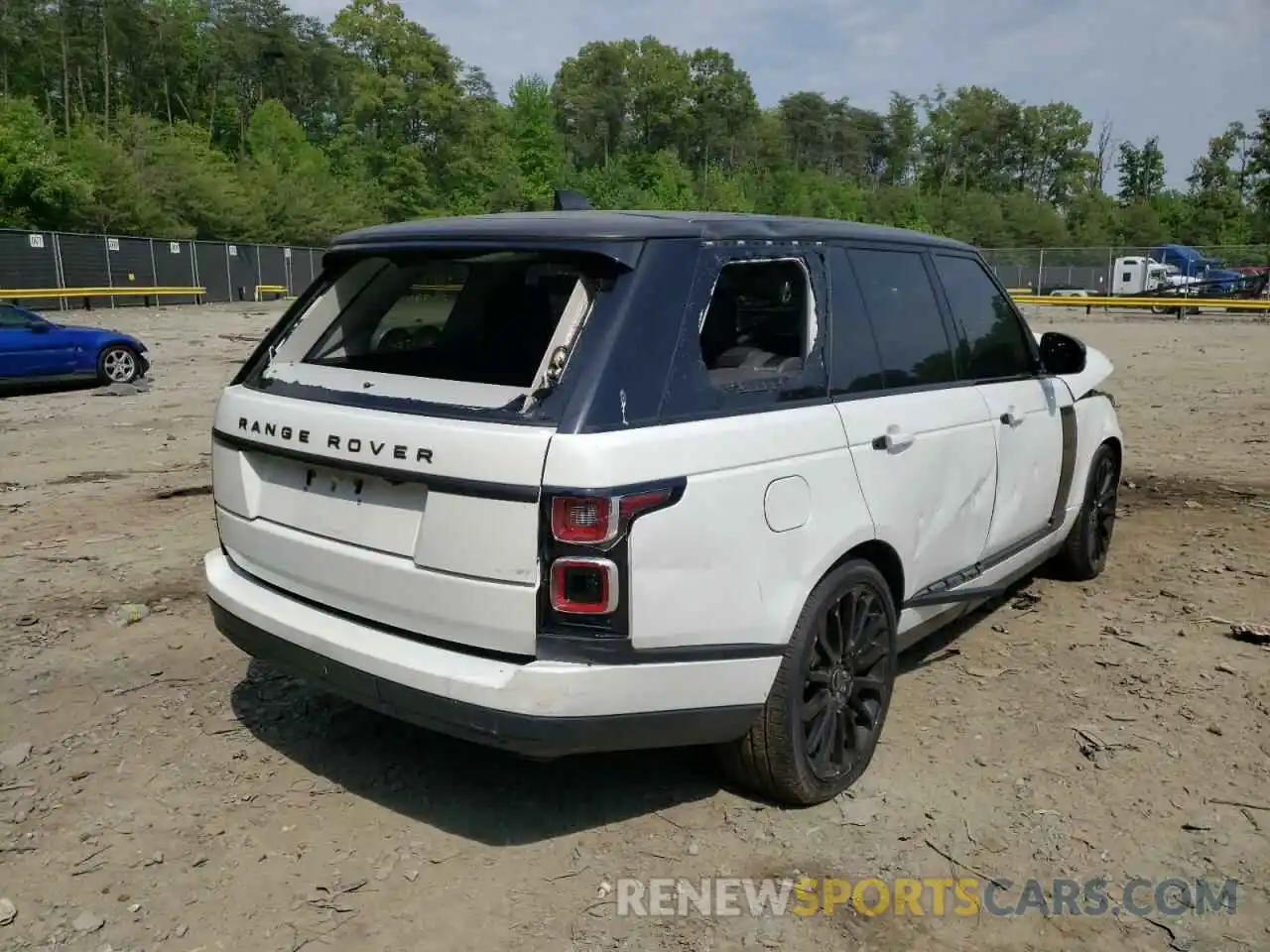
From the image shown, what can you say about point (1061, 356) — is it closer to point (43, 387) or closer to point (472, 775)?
point (472, 775)

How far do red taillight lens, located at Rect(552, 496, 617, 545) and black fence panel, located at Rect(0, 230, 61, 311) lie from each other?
34242 mm

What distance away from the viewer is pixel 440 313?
3.98 meters

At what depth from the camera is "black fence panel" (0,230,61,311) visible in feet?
107

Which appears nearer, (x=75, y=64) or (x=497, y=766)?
(x=497, y=766)

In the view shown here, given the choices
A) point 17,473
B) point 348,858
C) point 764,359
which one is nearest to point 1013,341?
point 764,359

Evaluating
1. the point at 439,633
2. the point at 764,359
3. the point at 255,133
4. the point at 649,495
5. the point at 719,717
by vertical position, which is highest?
the point at 255,133

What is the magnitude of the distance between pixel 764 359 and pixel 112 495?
6.15 meters

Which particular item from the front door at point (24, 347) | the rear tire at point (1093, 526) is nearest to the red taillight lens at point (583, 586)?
the rear tire at point (1093, 526)

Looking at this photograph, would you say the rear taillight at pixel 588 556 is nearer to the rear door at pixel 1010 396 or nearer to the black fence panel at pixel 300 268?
the rear door at pixel 1010 396

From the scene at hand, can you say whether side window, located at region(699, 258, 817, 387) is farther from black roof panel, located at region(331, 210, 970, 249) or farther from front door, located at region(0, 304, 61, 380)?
front door, located at region(0, 304, 61, 380)

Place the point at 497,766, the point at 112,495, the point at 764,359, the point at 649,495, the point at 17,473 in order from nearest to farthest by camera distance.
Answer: the point at 649,495 < the point at 764,359 < the point at 497,766 < the point at 112,495 < the point at 17,473

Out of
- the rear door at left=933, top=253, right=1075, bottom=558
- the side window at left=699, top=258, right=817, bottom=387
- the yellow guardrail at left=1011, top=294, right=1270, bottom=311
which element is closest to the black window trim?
the rear door at left=933, top=253, right=1075, bottom=558

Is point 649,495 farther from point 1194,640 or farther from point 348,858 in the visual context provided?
point 1194,640

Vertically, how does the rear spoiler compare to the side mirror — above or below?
above
